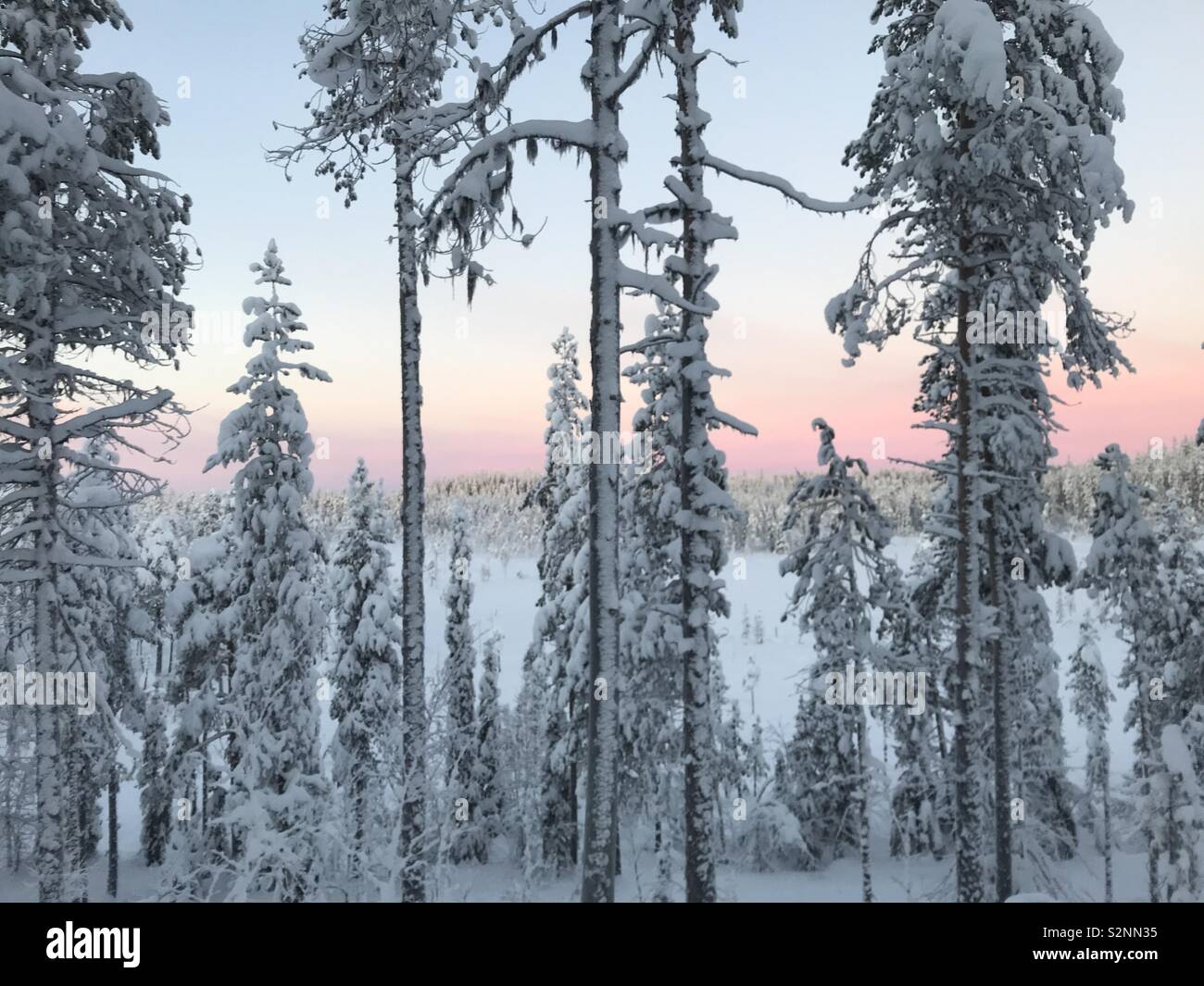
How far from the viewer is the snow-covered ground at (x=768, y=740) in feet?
87.4

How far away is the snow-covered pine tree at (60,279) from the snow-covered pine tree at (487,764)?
2190 cm

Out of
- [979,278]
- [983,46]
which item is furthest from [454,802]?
[983,46]

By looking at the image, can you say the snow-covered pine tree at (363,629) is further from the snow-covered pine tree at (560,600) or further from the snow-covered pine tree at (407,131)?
the snow-covered pine tree at (407,131)

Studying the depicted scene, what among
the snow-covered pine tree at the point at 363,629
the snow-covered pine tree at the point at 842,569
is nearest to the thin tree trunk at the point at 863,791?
the snow-covered pine tree at the point at 842,569

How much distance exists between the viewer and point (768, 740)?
3253cm

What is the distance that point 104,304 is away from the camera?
11766mm

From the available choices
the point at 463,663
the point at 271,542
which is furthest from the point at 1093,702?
the point at 271,542

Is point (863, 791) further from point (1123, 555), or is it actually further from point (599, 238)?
point (599, 238)

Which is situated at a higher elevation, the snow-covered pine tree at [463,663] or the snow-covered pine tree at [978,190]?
the snow-covered pine tree at [978,190]

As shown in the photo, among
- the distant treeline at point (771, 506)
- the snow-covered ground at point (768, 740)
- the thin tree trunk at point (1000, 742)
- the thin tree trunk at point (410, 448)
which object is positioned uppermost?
the distant treeline at point (771, 506)

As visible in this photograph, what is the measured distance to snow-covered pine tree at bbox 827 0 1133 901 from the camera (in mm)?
9945

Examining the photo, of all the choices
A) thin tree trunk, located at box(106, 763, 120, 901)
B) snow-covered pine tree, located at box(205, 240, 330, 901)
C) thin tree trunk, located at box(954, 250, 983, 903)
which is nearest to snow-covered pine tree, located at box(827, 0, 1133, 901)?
thin tree trunk, located at box(954, 250, 983, 903)

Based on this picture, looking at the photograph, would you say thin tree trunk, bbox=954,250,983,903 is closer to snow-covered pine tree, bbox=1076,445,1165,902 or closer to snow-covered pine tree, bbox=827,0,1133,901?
snow-covered pine tree, bbox=827,0,1133,901
